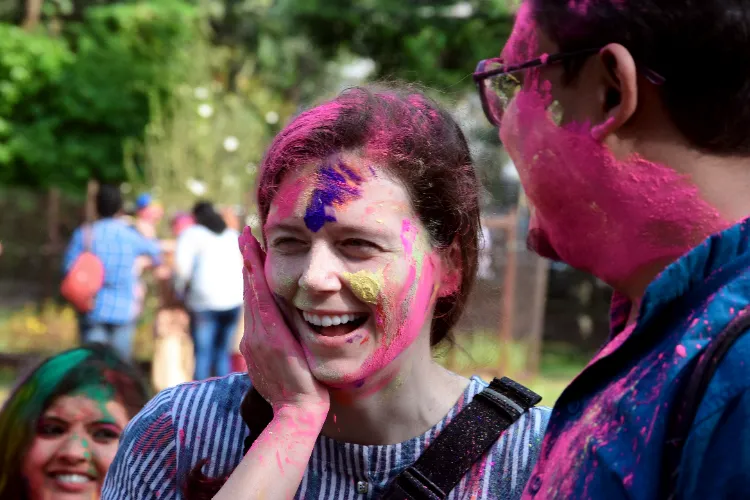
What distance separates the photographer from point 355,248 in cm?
196

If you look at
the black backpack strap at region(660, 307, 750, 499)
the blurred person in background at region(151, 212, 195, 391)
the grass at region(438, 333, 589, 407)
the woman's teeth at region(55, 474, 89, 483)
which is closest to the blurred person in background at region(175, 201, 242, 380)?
the blurred person in background at region(151, 212, 195, 391)

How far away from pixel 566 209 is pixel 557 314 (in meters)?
12.5

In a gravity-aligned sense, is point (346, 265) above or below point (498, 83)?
below

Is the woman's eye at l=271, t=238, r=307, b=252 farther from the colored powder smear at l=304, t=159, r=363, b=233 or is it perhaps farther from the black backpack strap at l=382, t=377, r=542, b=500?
the black backpack strap at l=382, t=377, r=542, b=500

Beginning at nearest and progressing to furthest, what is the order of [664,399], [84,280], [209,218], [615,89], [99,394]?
[664,399]
[615,89]
[99,394]
[84,280]
[209,218]

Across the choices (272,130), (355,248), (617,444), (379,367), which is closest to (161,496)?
(379,367)

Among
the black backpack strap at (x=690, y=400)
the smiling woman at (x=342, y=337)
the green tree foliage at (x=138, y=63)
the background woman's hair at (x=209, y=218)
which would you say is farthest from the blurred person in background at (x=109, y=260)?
the black backpack strap at (x=690, y=400)

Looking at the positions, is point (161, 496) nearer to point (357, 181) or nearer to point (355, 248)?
point (355, 248)

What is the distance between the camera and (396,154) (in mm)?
2045

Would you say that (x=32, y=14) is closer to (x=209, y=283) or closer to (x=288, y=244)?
(x=209, y=283)

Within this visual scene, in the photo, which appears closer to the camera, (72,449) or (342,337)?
(342,337)

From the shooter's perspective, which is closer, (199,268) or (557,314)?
(199,268)

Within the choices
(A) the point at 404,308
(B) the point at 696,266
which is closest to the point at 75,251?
(A) the point at 404,308

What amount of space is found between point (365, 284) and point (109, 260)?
5926 millimetres
